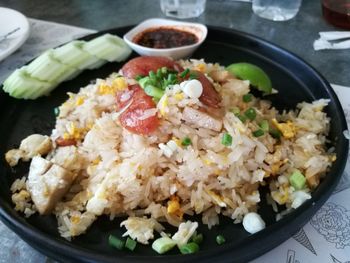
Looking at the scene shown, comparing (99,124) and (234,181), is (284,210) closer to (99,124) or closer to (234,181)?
(234,181)

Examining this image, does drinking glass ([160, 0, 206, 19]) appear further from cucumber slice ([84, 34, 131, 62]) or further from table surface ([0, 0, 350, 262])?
cucumber slice ([84, 34, 131, 62])

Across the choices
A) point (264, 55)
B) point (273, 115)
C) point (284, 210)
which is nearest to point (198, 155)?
point (284, 210)

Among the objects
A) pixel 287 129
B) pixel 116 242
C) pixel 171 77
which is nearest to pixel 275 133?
pixel 287 129

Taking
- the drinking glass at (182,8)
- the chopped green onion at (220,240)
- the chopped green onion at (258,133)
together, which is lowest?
the drinking glass at (182,8)

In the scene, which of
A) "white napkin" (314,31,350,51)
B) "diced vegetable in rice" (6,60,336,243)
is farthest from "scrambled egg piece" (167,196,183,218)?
"white napkin" (314,31,350,51)

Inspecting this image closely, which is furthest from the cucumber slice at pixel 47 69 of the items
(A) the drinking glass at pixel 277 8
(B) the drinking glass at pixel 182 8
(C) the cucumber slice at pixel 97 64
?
(A) the drinking glass at pixel 277 8

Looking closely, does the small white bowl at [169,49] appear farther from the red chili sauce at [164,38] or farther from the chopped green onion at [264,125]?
the chopped green onion at [264,125]
